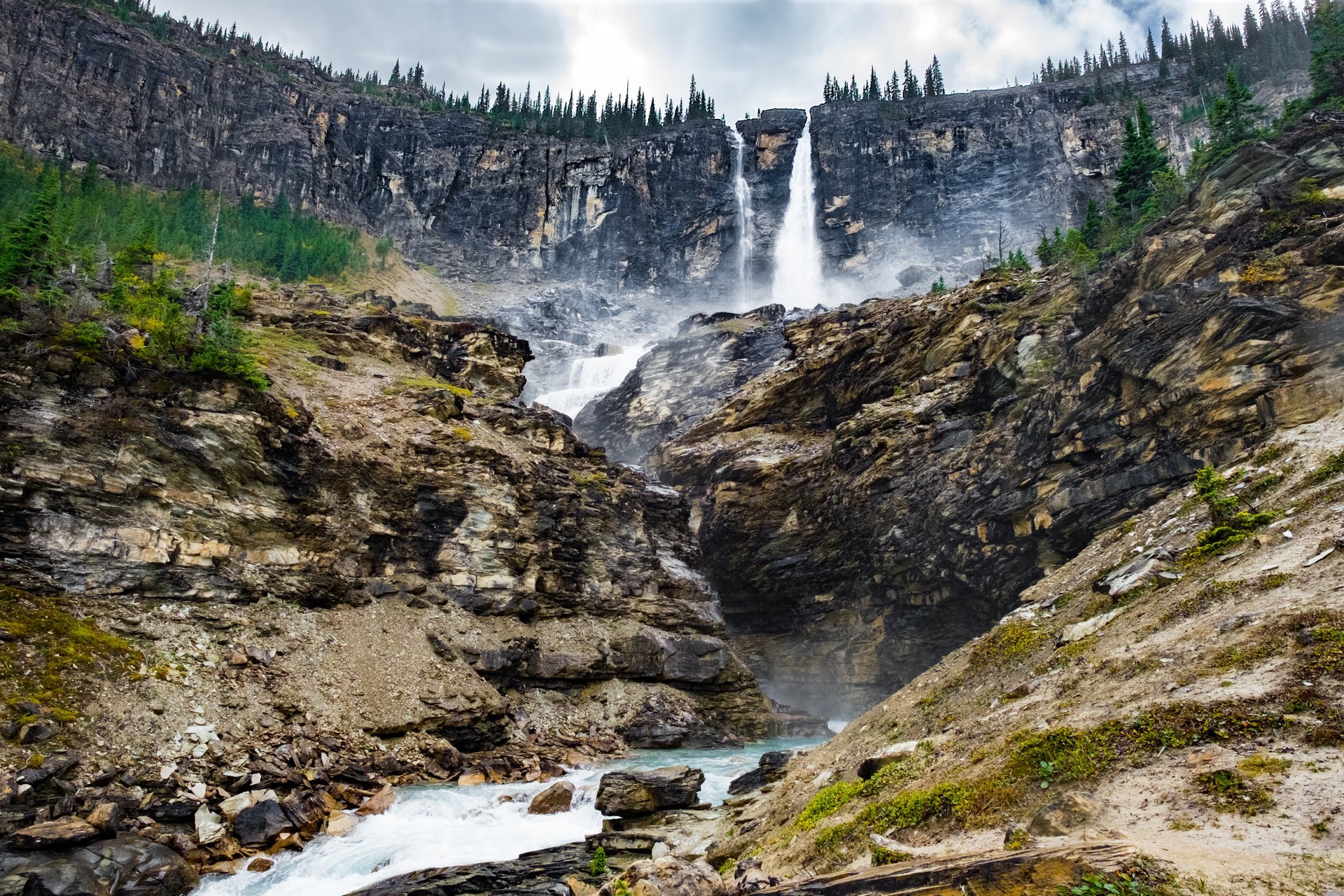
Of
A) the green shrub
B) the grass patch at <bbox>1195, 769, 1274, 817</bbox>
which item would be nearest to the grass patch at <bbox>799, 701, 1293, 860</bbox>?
the grass patch at <bbox>1195, 769, 1274, 817</bbox>

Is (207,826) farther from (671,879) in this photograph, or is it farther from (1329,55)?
(1329,55)

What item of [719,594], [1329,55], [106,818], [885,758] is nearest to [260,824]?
[106,818]

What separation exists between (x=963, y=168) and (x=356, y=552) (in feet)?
377

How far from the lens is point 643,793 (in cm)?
1878

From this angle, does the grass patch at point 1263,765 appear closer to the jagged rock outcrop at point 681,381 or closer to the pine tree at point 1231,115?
the pine tree at point 1231,115

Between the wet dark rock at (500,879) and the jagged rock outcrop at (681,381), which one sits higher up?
the jagged rock outcrop at (681,381)

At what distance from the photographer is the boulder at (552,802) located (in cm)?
2005

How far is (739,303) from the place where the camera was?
383 feet

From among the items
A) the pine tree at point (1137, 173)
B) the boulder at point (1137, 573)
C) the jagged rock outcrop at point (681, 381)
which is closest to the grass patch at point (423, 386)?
the jagged rock outcrop at point (681, 381)

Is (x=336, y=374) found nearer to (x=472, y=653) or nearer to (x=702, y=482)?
(x=472, y=653)

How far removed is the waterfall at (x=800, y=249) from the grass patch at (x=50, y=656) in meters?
102

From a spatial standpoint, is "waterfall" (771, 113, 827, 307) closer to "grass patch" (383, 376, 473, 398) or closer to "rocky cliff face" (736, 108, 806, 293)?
"rocky cliff face" (736, 108, 806, 293)

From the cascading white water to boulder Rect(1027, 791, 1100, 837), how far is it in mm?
79213

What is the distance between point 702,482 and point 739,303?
67.6 m
